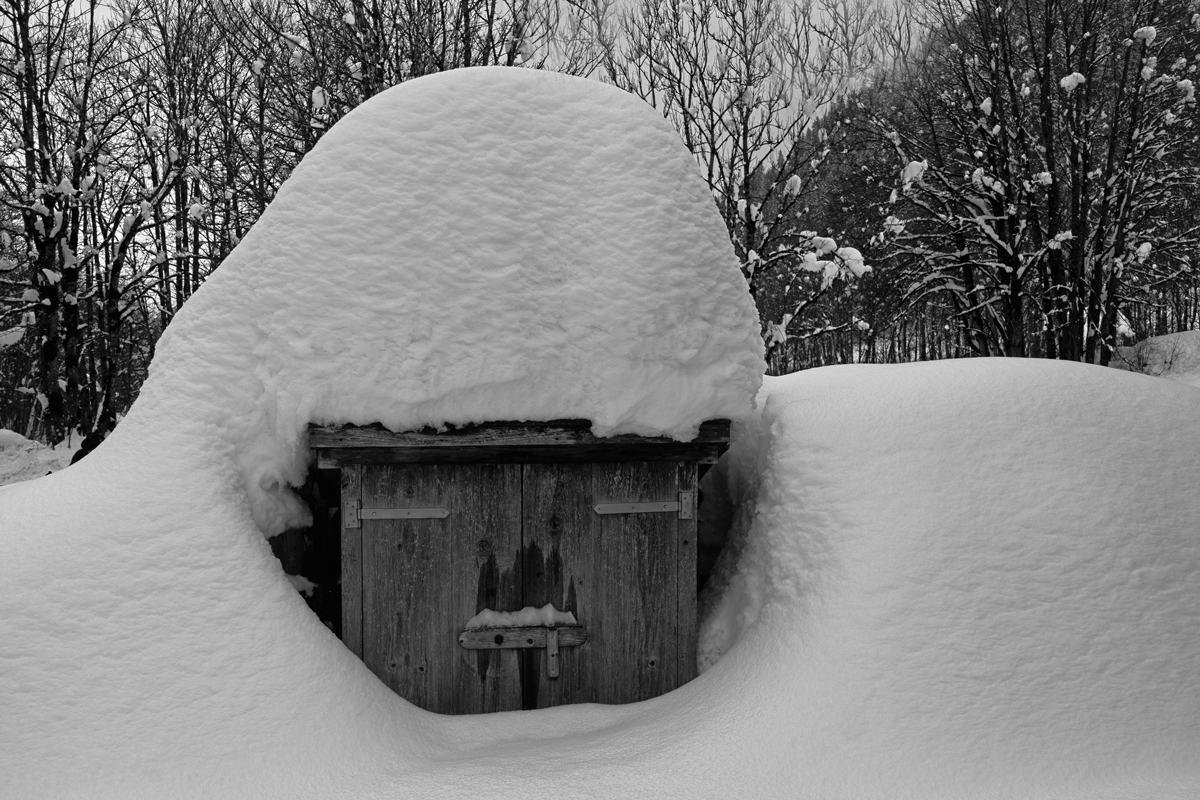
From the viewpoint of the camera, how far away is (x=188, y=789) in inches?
98.4

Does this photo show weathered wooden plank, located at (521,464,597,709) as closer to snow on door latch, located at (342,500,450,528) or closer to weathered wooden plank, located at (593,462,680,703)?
weathered wooden plank, located at (593,462,680,703)

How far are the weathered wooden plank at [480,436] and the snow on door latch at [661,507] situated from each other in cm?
33

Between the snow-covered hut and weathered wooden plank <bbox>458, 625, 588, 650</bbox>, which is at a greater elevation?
the snow-covered hut

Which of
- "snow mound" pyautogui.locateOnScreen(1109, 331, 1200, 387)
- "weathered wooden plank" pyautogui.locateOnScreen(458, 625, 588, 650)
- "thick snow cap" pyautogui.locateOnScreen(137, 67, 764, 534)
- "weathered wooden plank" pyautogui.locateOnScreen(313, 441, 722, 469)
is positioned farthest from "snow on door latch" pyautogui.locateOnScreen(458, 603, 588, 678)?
"snow mound" pyautogui.locateOnScreen(1109, 331, 1200, 387)

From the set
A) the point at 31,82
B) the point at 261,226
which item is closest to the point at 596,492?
the point at 261,226

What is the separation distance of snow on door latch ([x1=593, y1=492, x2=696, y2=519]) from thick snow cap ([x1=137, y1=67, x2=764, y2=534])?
0.36 metres

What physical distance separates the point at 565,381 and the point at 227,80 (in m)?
14.5

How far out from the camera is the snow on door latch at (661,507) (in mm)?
3518

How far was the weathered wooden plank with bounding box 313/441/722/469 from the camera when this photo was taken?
3.30m

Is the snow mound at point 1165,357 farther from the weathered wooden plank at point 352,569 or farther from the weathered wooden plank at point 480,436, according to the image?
the weathered wooden plank at point 352,569

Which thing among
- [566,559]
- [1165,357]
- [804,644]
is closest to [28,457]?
[566,559]

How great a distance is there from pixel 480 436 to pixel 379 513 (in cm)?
58

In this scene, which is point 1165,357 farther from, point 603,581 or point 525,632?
point 525,632

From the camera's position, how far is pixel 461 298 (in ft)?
10.8
